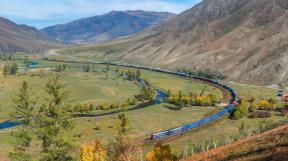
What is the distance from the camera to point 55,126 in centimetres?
4525

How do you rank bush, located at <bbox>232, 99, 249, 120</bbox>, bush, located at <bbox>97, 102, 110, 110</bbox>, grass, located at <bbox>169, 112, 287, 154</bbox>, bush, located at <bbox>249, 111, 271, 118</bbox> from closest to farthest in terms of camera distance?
grass, located at <bbox>169, 112, 287, 154</bbox>, bush, located at <bbox>232, 99, 249, 120</bbox>, bush, located at <bbox>249, 111, 271, 118</bbox>, bush, located at <bbox>97, 102, 110, 110</bbox>

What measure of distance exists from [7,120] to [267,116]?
94.3 metres

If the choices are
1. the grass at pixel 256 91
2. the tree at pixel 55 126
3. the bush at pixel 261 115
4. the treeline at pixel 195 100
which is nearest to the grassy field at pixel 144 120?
the grass at pixel 256 91

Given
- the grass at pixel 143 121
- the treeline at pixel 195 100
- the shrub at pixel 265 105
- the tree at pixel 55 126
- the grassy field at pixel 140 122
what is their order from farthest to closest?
the treeline at pixel 195 100
the shrub at pixel 265 105
the grass at pixel 143 121
the grassy field at pixel 140 122
the tree at pixel 55 126

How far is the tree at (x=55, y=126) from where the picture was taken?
45.2 meters

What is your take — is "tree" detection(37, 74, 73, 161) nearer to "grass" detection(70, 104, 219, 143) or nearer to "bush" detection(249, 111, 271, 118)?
"grass" detection(70, 104, 219, 143)

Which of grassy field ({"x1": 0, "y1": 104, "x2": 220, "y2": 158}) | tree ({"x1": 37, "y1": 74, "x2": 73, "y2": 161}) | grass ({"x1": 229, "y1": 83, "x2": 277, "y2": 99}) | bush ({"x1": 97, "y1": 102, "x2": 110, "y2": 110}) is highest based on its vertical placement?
tree ({"x1": 37, "y1": 74, "x2": 73, "y2": 161})

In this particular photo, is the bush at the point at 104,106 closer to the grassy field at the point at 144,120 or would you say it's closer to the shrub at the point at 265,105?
the grassy field at the point at 144,120

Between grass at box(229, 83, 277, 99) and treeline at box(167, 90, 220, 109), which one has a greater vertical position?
grass at box(229, 83, 277, 99)

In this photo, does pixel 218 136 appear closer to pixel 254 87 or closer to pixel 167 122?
pixel 167 122

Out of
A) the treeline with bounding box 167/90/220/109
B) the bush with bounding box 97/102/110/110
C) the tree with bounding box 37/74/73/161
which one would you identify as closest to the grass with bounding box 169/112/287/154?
the treeline with bounding box 167/90/220/109

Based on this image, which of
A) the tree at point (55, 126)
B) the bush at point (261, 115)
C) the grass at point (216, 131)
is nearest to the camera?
the tree at point (55, 126)

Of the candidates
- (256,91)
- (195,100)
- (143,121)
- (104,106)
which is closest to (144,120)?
(143,121)

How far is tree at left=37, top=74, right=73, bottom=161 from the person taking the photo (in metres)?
45.2
